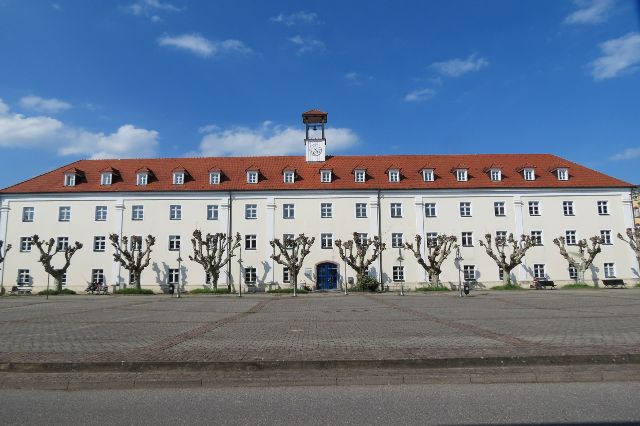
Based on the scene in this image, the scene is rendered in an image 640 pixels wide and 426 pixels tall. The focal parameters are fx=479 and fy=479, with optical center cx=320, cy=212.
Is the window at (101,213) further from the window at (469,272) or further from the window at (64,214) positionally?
the window at (469,272)

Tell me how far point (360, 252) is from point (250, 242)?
→ 9.82m

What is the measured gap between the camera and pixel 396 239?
42031 mm

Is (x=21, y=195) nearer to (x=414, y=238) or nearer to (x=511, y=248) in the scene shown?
(x=414, y=238)

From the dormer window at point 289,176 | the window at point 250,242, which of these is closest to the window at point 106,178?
the window at point 250,242

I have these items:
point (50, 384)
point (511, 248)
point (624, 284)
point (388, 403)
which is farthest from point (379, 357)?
point (624, 284)

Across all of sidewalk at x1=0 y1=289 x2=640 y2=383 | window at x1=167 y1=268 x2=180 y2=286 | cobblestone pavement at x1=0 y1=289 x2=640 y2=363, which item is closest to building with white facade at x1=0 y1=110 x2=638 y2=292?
window at x1=167 y1=268 x2=180 y2=286

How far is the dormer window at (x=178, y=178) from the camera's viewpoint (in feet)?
144

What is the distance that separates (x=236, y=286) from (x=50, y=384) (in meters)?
34.7

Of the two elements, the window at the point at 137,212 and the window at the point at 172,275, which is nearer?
Answer: the window at the point at 172,275

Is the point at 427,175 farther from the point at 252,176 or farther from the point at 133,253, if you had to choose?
the point at 133,253

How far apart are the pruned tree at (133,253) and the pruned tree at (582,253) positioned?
34717mm

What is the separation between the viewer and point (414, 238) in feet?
137

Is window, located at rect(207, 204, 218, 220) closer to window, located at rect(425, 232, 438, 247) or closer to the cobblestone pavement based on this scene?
window, located at rect(425, 232, 438, 247)

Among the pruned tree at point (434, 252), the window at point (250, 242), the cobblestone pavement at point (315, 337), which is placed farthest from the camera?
the window at point (250, 242)
